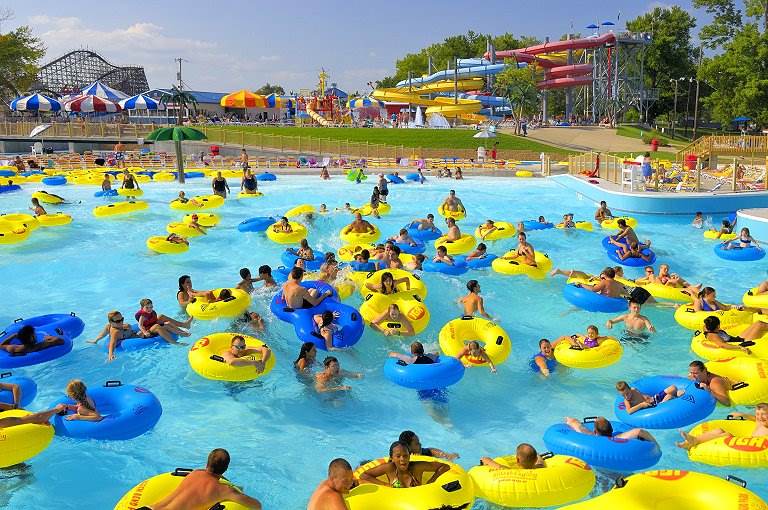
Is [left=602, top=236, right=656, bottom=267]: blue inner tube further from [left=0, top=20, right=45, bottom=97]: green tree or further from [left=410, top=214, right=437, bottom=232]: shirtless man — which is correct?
[left=0, top=20, right=45, bottom=97]: green tree

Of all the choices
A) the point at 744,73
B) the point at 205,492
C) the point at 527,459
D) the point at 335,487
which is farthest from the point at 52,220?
the point at 744,73

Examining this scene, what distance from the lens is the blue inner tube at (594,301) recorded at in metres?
11.0

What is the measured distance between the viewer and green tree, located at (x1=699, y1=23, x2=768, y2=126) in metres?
40.5

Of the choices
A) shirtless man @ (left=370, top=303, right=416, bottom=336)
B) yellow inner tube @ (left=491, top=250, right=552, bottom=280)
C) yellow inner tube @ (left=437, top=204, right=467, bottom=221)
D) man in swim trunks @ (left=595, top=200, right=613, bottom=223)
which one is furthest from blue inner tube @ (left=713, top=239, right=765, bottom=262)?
shirtless man @ (left=370, top=303, right=416, bottom=336)

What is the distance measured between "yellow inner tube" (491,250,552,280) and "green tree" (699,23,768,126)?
1389 inches

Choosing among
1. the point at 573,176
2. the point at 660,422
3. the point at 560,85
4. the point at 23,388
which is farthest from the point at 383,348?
the point at 560,85

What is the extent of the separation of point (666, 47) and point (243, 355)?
221 ft

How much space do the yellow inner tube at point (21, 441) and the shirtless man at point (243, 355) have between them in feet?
7.49

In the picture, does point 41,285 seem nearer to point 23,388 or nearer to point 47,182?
point 23,388

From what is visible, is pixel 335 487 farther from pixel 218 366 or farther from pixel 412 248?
pixel 412 248

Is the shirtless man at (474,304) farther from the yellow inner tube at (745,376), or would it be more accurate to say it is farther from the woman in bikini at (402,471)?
the woman in bikini at (402,471)

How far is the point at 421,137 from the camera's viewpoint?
149 feet

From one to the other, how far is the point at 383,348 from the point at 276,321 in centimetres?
205

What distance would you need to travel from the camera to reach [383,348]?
968 cm
